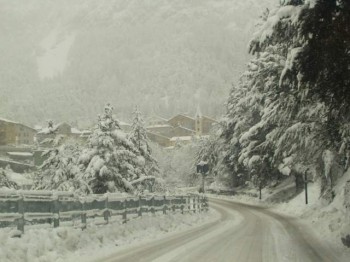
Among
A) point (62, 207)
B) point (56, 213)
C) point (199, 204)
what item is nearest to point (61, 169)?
point (199, 204)

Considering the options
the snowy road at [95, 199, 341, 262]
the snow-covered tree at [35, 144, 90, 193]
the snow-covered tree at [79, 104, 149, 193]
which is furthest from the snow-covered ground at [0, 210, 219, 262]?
the snow-covered tree at [35, 144, 90, 193]

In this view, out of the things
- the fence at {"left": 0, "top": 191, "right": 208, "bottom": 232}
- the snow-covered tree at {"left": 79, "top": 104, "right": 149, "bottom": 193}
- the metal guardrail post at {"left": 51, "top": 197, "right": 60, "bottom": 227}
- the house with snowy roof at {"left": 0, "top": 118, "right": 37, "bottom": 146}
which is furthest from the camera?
the house with snowy roof at {"left": 0, "top": 118, "right": 37, "bottom": 146}

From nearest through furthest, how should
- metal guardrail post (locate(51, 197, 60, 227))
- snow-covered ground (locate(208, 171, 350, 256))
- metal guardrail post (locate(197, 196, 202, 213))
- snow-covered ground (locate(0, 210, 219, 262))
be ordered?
snow-covered ground (locate(0, 210, 219, 262)), metal guardrail post (locate(51, 197, 60, 227)), snow-covered ground (locate(208, 171, 350, 256)), metal guardrail post (locate(197, 196, 202, 213))

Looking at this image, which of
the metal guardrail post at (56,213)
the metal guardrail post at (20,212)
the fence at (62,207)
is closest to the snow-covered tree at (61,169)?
the fence at (62,207)

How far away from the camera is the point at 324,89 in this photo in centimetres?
1310

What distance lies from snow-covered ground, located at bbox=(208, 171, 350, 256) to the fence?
758 centimetres

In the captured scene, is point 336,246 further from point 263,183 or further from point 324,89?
point 263,183

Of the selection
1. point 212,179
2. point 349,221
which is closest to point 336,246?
point 349,221

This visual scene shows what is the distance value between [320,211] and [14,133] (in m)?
132

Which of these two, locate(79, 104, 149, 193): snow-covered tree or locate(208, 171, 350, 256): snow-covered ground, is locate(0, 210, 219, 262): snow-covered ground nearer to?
locate(208, 171, 350, 256): snow-covered ground

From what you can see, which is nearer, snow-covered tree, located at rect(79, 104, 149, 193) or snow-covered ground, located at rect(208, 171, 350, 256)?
snow-covered ground, located at rect(208, 171, 350, 256)

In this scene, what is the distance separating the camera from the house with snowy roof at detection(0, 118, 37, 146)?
14334 centimetres

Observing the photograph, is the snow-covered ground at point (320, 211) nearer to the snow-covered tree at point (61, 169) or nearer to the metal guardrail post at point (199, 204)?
the metal guardrail post at point (199, 204)

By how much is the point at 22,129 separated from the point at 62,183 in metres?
126
